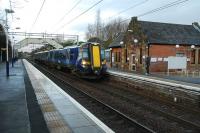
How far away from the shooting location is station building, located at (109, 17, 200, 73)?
39.8 meters

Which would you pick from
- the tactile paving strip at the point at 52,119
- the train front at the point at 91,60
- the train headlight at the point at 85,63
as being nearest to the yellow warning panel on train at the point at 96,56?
the train front at the point at 91,60

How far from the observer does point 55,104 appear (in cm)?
1287

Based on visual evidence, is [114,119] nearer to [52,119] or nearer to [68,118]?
[68,118]

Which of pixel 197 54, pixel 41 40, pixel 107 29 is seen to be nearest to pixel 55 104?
pixel 197 54

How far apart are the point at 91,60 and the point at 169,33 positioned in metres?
21.3

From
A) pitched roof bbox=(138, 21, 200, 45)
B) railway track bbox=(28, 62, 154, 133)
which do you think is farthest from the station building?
railway track bbox=(28, 62, 154, 133)

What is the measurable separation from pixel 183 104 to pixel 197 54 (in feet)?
100

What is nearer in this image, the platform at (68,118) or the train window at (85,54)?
the platform at (68,118)

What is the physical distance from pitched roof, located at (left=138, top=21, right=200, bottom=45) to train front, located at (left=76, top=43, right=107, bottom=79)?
16050 mm

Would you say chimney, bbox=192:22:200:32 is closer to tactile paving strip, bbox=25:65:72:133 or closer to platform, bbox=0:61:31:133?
tactile paving strip, bbox=25:65:72:133

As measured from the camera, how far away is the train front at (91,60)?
24.2 m

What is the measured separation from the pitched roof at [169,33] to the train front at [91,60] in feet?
52.7

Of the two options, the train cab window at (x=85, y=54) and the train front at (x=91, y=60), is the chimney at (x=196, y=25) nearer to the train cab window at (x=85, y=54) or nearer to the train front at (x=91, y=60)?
the train front at (x=91, y=60)

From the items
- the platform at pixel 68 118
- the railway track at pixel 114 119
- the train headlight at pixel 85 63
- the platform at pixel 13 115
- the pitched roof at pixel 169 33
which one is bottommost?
the railway track at pixel 114 119
